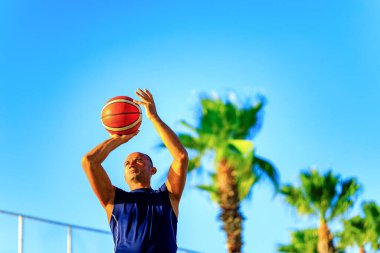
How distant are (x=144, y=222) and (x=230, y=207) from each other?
16.0 m

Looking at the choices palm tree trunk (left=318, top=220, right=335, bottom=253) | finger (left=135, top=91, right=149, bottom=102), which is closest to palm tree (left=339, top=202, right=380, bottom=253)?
palm tree trunk (left=318, top=220, right=335, bottom=253)

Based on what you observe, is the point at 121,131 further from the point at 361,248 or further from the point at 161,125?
the point at 361,248

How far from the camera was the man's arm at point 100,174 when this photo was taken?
468 centimetres

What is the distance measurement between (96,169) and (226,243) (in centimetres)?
1572

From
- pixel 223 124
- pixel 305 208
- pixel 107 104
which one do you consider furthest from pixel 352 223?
pixel 107 104

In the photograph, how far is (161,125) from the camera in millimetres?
4832

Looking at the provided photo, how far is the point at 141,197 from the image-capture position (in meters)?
4.73

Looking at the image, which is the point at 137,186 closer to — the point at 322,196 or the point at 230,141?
the point at 230,141

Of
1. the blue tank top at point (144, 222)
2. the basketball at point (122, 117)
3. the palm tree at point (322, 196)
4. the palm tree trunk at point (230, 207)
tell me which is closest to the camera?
the blue tank top at point (144, 222)

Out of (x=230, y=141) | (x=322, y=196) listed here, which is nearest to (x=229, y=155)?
(x=230, y=141)

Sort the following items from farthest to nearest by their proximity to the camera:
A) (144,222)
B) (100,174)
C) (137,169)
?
(137,169)
(100,174)
(144,222)

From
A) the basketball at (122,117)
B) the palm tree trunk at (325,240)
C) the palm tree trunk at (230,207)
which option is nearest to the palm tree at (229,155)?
the palm tree trunk at (230,207)

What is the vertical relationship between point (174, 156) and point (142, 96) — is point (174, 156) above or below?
below

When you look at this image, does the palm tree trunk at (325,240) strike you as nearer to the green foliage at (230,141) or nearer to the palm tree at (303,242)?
the palm tree at (303,242)
